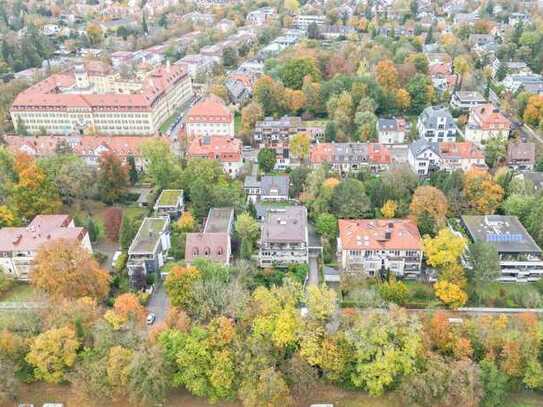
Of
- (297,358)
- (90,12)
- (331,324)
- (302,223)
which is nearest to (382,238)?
(302,223)

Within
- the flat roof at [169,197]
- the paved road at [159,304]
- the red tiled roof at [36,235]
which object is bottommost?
the paved road at [159,304]

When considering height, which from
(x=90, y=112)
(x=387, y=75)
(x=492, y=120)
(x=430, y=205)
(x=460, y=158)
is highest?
(x=387, y=75)

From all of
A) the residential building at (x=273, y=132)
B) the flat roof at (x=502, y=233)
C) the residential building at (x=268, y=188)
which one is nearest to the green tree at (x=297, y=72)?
the residential building at (x=273, y=132)

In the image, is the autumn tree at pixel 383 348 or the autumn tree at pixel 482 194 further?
the autumn tree at pixel 482 194

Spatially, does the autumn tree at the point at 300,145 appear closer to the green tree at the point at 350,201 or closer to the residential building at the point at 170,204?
the green tree at the point at 350,201

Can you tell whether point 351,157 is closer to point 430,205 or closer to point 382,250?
point 430,205

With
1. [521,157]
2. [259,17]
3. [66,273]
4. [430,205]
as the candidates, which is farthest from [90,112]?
[259,17]

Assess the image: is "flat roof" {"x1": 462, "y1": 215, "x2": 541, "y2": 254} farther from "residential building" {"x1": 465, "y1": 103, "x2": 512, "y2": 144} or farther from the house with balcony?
the house with balcony

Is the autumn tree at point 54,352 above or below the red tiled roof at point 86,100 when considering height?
below

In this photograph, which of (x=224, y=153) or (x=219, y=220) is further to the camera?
(x=224, y=153)
